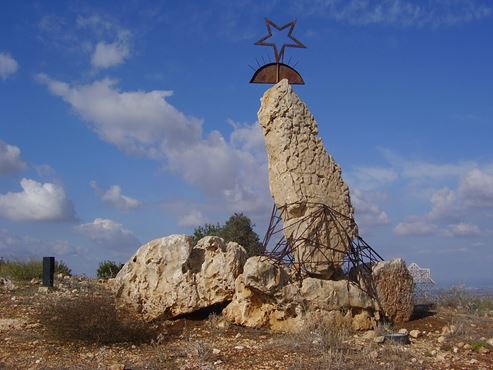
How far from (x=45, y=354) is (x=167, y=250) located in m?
2.76

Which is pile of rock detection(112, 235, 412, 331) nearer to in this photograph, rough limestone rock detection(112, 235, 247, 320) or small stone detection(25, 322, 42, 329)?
rough limestone rock detection(112, 235, 247, 320)

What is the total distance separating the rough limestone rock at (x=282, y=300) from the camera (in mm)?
9164

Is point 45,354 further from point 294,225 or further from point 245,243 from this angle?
point 245,243

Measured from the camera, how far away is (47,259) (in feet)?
42.3

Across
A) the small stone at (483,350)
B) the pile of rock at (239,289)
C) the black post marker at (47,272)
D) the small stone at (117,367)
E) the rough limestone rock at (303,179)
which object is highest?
the rough limestone rock at (303,179)

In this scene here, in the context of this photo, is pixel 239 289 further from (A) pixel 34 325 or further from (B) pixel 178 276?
(A) pixel 34 325

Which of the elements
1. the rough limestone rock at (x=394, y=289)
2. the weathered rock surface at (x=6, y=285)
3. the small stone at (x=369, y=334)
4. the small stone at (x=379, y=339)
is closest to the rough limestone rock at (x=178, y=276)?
the small stone at (x=369, y=334)

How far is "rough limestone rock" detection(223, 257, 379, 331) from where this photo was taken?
9.16 metres

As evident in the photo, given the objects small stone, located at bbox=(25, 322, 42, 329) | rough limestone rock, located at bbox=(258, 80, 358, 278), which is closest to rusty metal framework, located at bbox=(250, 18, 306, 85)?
rough limestone rock, located at bbox=(258, 80, 358, 278)

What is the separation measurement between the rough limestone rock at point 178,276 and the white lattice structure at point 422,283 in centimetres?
525

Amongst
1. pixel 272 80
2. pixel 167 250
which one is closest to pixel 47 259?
pixel 167 250

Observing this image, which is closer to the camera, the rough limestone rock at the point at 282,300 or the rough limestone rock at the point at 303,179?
the rough limestone rock at the point at 282,300

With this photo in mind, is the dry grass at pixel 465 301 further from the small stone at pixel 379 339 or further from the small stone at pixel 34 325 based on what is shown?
the small stone at pixel 34 325

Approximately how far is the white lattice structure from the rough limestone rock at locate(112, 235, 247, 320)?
5.25 metres
